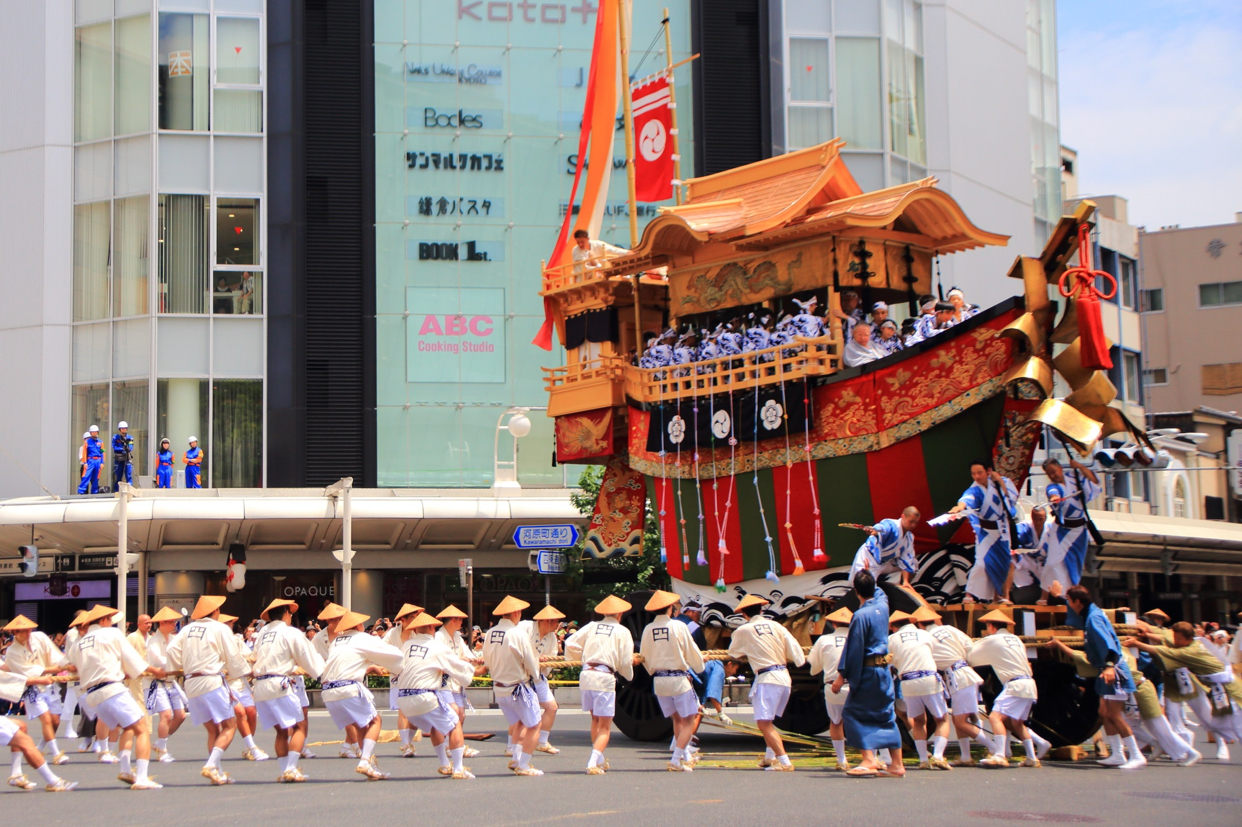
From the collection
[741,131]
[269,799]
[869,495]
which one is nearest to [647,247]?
[869,495]

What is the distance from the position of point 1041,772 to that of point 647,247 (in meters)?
8.67

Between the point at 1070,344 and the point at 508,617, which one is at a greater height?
the point at 1070,344

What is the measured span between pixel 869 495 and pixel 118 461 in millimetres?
22608

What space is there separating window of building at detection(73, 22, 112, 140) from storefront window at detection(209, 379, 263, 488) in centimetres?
779

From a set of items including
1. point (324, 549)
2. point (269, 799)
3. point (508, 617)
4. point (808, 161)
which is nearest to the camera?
point (269, 799)

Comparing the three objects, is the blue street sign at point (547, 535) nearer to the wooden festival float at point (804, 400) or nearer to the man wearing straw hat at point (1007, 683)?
the wooden festival float at point (804, 400)

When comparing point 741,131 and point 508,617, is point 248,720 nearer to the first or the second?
point 508,617

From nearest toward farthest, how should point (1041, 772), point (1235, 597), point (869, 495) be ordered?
point (1041, 772), point (869, 495), point (1235, 597)

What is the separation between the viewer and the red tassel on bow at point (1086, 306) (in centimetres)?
1477

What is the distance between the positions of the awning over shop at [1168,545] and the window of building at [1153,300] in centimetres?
612

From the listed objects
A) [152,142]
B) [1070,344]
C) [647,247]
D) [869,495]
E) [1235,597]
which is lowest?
[1235,597]

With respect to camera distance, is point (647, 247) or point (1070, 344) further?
point (647, 247)

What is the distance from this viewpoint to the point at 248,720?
1661 centimetres

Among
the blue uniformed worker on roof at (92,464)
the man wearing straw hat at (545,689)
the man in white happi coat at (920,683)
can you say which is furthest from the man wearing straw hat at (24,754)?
the blue uniformed worker on roof at (92,464)
